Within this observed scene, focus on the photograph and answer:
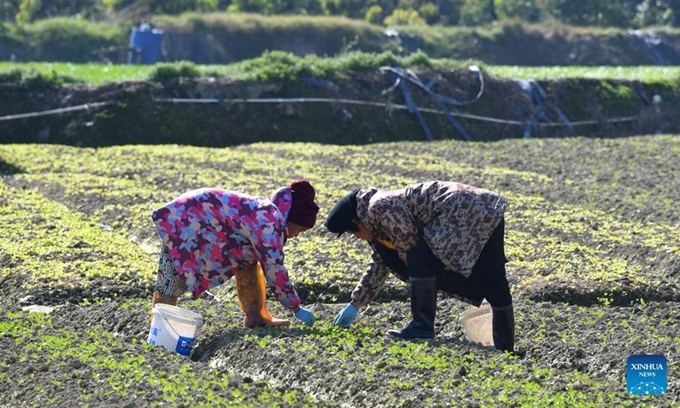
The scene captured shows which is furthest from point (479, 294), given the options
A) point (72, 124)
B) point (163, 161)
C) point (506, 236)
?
point (72, 124)

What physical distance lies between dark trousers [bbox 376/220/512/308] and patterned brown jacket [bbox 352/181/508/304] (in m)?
0.10

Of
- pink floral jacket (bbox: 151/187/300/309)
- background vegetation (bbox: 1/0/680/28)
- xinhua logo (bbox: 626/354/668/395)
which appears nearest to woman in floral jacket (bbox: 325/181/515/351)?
pink floral jacket (bbox: 151/187/300/309)

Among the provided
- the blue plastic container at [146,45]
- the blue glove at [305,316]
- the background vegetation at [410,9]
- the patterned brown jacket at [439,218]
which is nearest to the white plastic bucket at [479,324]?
the patterned brown jacket at [439,218]

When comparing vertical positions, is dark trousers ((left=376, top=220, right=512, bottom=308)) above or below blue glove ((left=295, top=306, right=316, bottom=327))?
above

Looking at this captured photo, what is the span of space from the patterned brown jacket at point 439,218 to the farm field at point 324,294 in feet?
2.21

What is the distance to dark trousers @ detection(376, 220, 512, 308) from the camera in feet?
30.0

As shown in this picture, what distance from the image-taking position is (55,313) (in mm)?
10742

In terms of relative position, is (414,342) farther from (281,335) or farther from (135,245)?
(135,245)

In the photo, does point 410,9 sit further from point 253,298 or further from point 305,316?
point 305,316

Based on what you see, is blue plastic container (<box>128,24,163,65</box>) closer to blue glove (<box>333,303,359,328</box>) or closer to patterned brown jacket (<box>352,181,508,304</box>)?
blue glove (<box>333,303,359,328</box>)

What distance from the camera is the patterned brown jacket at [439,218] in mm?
9062

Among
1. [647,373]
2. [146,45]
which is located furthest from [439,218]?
[146,45]

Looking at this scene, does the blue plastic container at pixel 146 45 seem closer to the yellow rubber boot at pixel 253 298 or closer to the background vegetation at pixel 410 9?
the background vegetation at pixel 410 9

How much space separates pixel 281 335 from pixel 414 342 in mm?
944
